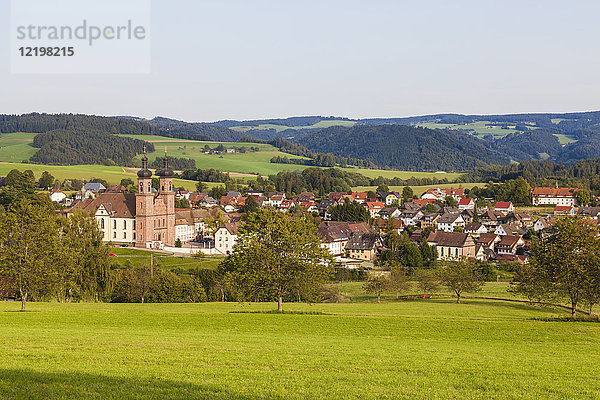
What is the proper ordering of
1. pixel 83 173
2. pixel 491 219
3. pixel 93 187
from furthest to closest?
pixel 83 173 → pixel 93 187 → pixel 491 219

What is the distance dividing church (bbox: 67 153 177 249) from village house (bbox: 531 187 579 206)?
97.3 m

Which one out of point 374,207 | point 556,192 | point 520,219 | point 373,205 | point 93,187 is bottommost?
point 520,219

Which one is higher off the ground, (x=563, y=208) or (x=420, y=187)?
(x=420, y=187)

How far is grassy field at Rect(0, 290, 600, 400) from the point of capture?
12773 millimetres

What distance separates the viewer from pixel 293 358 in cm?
1642

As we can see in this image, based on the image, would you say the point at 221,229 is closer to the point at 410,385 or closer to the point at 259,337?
the point at 259,337

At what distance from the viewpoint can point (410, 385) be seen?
44.6 ft

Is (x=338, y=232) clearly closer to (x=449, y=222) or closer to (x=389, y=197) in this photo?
(x=449, y=222)

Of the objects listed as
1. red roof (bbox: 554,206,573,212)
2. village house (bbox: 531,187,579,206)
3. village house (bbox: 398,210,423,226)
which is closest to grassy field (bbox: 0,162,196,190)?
village house (bbox: 398,210,423,226)

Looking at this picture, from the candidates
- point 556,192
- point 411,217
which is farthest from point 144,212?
point 556,192

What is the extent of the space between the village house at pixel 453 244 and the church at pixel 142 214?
41.5 meters

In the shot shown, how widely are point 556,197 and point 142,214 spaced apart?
10508 centimetres

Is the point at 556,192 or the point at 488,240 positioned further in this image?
the point at 556,192

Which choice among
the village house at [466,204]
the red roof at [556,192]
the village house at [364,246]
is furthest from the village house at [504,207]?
the village house at [364,246]
